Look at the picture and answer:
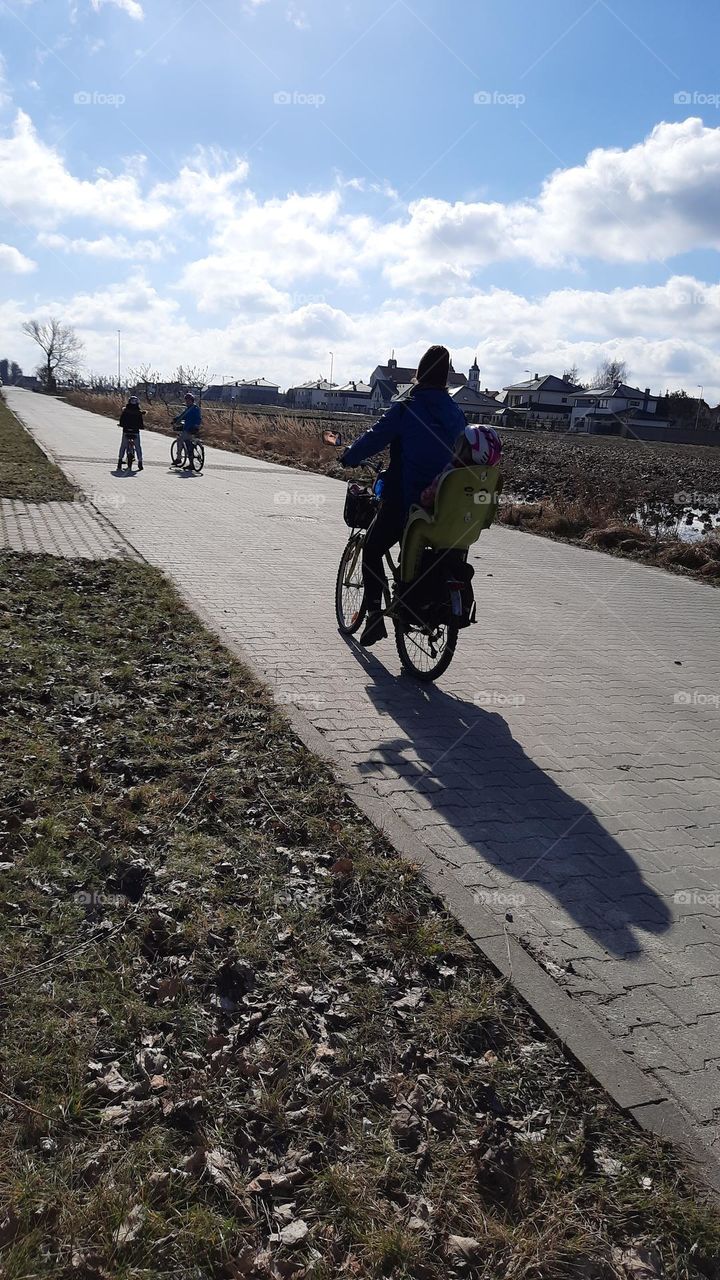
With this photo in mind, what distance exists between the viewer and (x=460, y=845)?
4.07 meters

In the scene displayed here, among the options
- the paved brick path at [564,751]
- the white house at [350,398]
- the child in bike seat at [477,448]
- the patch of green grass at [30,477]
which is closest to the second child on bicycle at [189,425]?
the patch of green grass at [30,477]

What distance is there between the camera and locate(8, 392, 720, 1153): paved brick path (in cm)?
328

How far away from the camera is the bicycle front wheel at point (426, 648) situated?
246 inches

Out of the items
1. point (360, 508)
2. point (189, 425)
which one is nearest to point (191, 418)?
point (189, 425)

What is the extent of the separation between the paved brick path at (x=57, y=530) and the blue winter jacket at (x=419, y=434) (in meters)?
Result: 4.80

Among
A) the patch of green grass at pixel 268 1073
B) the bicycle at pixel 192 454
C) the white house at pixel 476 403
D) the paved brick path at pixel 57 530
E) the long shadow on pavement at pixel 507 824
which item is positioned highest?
the white house at pixel 476 403

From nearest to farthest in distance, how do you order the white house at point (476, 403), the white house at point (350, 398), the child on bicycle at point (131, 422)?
the child on bicycle at point (131, 422)
the white house at point (476, 403)
the white house at point (350, 398)

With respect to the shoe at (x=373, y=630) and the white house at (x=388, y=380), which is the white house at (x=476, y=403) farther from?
the shoe at (x=373, y=630)

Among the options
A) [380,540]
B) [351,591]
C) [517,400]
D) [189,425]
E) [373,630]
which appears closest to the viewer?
[380,540]

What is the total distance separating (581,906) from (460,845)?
0.63 metres

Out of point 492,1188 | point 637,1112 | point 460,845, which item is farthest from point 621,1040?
point 460,845

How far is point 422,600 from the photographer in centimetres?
625

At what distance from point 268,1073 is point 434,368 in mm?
4717

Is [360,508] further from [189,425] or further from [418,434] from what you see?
[189,425]
